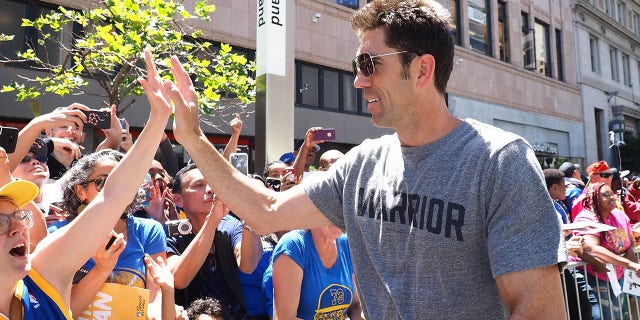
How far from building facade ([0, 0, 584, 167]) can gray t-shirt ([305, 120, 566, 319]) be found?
468cm

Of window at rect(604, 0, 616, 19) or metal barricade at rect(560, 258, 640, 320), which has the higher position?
window at rect(604, 0, 616, 19)

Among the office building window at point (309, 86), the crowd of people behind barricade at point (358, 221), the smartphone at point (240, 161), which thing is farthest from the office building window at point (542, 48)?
the crowd of people behind barricade at point (358, 221)

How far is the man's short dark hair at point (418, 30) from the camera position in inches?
68.8

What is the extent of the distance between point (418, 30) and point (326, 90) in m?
15.5

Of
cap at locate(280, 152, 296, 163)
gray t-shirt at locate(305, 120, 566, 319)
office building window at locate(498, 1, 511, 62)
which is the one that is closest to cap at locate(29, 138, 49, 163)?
gray t-shirt at locate(305, 120, 566, 319)

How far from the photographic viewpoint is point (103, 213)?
209cm

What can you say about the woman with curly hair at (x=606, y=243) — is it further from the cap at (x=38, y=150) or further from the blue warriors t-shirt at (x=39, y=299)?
the cap at (x=38, y=150)

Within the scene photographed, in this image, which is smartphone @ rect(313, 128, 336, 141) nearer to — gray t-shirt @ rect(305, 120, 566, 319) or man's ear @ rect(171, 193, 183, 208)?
man's ear @ rect(171, 193, 183, 208)

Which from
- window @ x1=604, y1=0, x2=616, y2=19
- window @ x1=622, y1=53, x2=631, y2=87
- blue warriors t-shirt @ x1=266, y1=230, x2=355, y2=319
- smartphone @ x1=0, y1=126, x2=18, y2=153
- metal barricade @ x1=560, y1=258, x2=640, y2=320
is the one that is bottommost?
metal barricade @ x1=560, y1=258, x2=640, y2=320

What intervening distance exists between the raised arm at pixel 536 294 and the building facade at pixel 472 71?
16.9ft

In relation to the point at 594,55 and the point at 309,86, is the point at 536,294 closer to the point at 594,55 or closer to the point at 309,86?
the point at 309,86

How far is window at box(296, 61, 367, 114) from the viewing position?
16.2 m

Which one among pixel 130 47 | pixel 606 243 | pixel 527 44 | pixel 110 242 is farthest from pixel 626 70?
pixel 110 242

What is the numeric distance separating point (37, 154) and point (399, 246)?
2.77 meters
